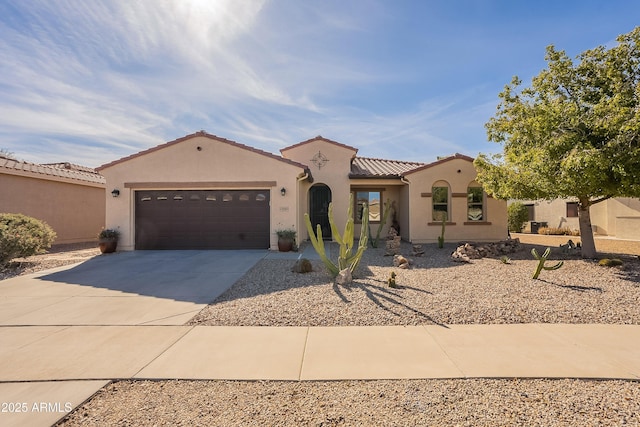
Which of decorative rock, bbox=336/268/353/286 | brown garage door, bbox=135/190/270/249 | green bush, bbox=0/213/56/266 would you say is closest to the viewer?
decorative rock, bbox=336/268/353/286

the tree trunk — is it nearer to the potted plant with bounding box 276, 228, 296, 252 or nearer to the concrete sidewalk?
the concrete sidewalk

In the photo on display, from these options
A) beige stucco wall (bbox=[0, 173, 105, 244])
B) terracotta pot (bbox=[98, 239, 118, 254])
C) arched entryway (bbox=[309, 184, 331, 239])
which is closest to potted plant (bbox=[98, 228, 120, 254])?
terracotta pot (bbox=[98, 239, 118, 254])

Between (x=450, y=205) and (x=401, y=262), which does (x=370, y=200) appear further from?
(x=401, y=262)

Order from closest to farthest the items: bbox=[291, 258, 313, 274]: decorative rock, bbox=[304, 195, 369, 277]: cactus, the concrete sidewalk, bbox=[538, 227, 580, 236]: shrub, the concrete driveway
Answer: the concrete sidewalk < the concrete driveway < bbox=[304, 195, 369, 277]: cactus < bbox=[291, 258, 313, 274]: decorative rock < bbox=[538, 227, 580, 236]: shrub

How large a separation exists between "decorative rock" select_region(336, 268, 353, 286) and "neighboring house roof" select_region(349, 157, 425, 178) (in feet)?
28.8

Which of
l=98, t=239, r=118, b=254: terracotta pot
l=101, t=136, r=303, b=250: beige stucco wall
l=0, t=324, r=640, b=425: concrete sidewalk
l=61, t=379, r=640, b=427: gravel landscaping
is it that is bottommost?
l=61, t=379, r=640, b=427: gravel landscaping

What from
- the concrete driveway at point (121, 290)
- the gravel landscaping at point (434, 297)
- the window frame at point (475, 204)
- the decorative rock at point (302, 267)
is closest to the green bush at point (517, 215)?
the window frame at point (475, 204)

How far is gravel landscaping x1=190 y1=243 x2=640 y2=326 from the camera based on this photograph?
16.6 ft

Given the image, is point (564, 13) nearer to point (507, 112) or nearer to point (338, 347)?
point (507, 112)

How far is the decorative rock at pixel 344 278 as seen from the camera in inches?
279

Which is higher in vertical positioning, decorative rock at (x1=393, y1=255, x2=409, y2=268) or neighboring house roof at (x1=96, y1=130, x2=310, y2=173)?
neighboring house roof at (x1=96, y1=130, x2=310, y2=173)

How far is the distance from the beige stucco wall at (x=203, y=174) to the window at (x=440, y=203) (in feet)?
22.8

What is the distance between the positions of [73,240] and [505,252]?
20390mm

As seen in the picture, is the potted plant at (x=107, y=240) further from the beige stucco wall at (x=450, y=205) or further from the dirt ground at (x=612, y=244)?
the dirt ground at (x=612, y=244)
